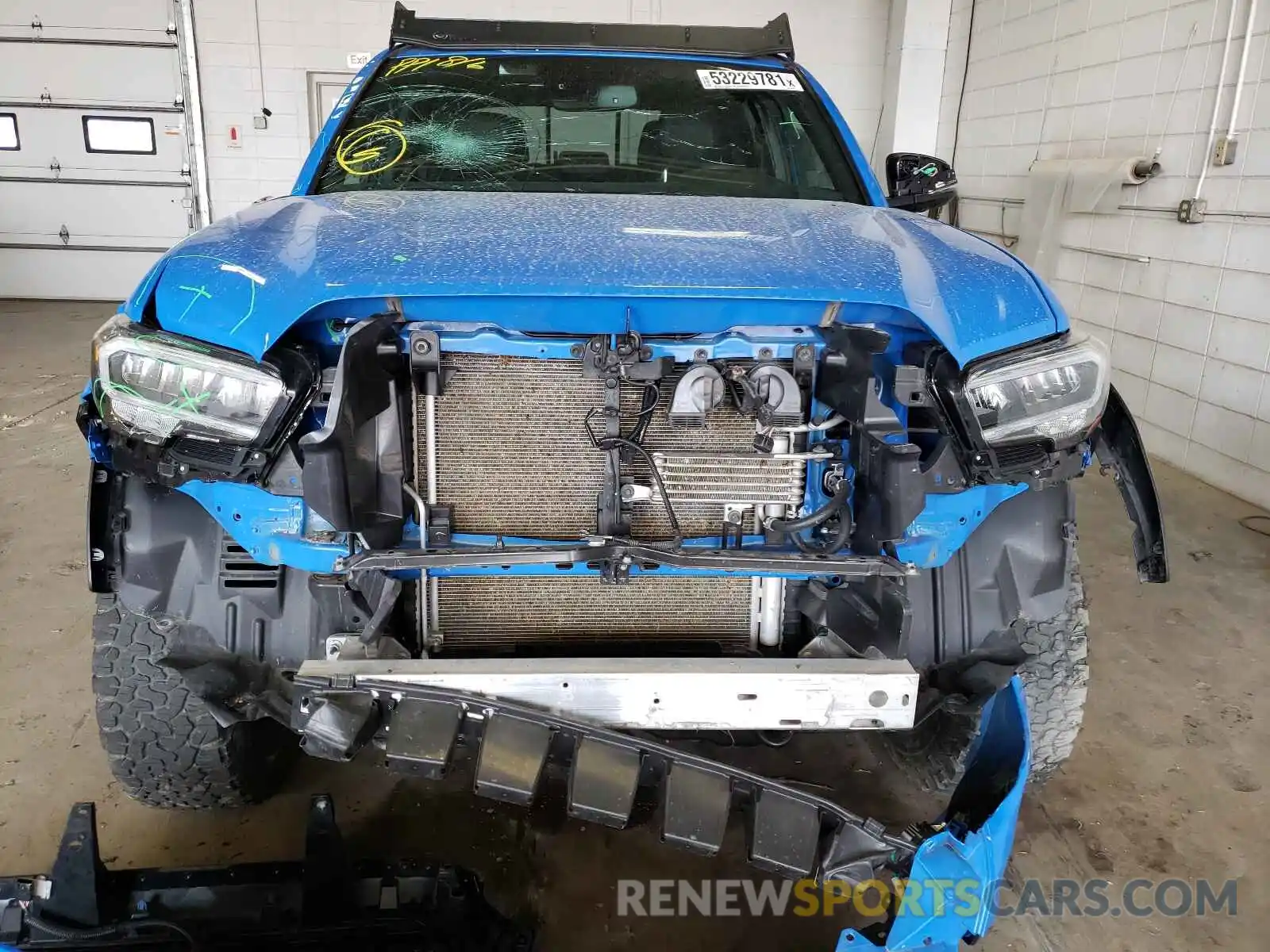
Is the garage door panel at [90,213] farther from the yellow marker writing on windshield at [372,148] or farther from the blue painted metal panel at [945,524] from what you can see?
the blue painted metal panel at [945,524]

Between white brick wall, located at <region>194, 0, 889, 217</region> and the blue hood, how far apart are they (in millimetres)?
7891

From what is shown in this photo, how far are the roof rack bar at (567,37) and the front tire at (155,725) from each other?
194 cm

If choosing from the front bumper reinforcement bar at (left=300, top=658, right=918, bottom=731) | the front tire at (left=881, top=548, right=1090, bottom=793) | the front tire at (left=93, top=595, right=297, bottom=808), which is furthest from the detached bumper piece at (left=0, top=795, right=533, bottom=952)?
the front tire at (left=881, top=548, right=1090, bottom=793)

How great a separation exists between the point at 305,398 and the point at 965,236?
4.70 ft

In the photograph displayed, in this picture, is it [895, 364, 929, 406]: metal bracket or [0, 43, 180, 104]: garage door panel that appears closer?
[895, 364, 929, 406]: metal bracket

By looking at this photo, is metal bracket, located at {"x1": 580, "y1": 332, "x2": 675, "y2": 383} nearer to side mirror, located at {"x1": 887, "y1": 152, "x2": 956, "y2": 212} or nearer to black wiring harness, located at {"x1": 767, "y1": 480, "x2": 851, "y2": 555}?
black wiring harness, located at {"x1": 767, "y1": 480, "x2": 851, "y2": 555}

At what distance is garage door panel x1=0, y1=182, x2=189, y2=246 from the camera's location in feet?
30.1

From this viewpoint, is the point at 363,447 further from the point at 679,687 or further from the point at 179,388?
the point at 679,687

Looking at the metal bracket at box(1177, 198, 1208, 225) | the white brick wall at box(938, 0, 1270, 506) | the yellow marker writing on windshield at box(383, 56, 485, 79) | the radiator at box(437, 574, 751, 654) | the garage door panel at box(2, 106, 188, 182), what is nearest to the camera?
the radiator at box(437, 574, 751, 654)

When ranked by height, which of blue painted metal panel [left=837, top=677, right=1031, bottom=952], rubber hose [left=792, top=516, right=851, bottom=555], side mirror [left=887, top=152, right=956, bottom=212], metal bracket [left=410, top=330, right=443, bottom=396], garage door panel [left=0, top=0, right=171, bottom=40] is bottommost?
blue painted metal panel [left=837, top=677, right=1031, bottom=952]

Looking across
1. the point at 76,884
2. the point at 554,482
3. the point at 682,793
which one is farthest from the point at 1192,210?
the point at 76,884

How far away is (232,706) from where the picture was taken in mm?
1622

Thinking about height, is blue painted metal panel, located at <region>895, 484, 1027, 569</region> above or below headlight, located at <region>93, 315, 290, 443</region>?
below

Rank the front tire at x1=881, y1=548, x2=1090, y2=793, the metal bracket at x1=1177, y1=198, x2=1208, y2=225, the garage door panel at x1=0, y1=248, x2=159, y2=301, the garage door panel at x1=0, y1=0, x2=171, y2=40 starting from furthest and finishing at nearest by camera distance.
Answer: the garage door panel at x1=0, y1=248, x2=159, y2=301
the garage door panel at x1=0, y1=0, x2=171, y2=40
the metal bracket at x1=1177, y1=198, x2=1208, y2=225
the front tire at x1=881, y1=548, x2=1090, y2=793
